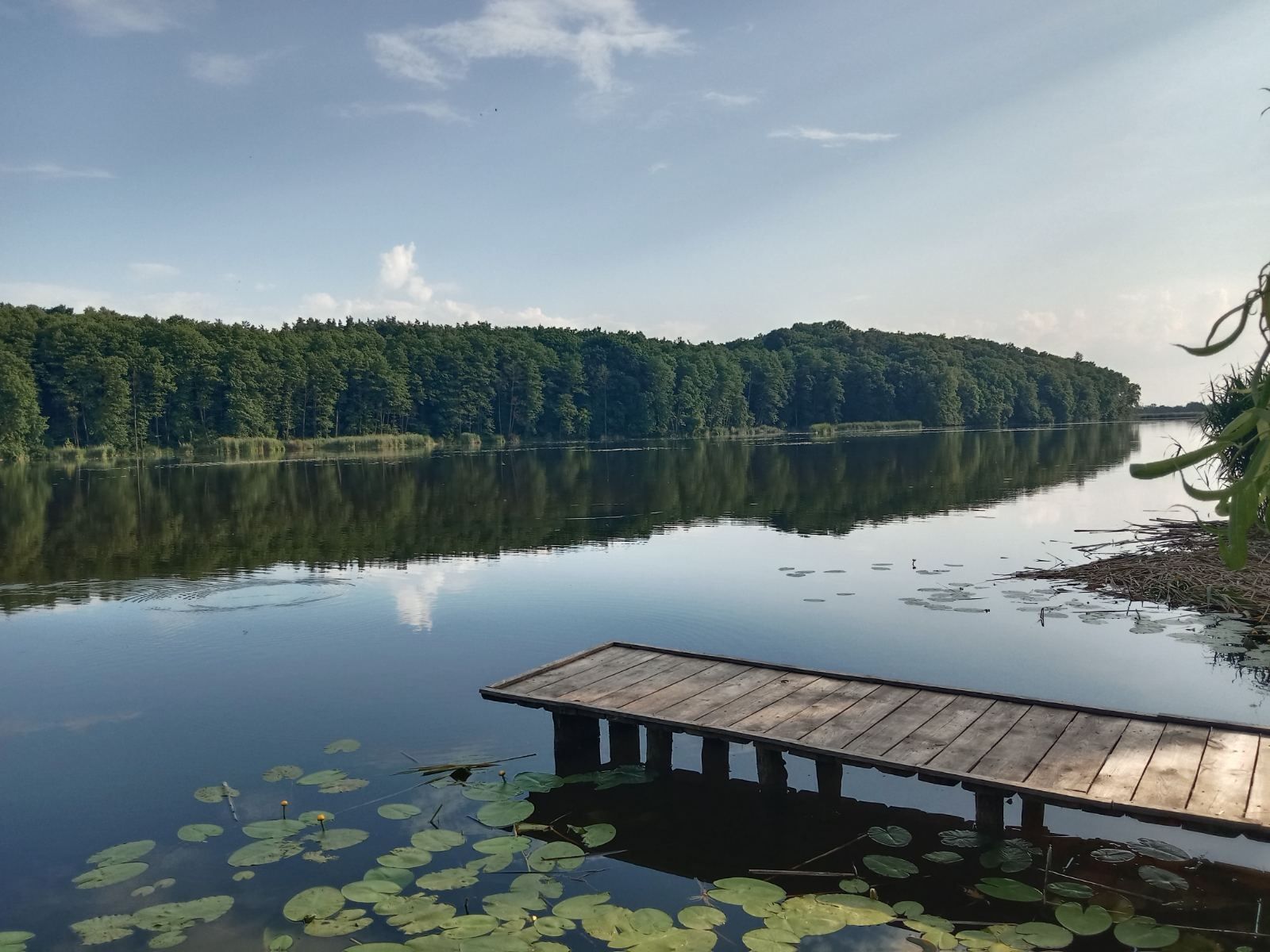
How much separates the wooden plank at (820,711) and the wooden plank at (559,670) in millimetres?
2473

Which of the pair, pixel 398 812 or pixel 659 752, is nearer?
pixel 398 812

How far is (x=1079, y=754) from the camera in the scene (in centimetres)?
722

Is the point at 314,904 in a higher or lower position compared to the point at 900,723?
lower

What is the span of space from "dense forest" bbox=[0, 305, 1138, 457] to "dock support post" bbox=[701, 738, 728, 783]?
78.9 metres

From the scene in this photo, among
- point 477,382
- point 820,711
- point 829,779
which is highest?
point 477,382

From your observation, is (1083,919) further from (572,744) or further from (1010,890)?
(572,744)

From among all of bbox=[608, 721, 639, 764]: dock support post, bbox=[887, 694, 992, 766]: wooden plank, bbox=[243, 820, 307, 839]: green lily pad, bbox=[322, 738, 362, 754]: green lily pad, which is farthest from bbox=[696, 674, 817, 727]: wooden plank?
bbox=[322, 738, 362, 754]: green lily pad

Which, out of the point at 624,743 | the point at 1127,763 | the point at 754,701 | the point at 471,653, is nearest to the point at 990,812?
the point at 1127,763

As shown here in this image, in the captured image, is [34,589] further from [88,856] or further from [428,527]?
[88,856]

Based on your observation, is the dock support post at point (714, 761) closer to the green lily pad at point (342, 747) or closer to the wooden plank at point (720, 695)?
the wooden plank at point (720, 695)

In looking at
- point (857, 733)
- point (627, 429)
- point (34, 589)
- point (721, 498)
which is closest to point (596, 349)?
point (627, 429)

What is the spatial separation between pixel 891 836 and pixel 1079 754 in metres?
1.51

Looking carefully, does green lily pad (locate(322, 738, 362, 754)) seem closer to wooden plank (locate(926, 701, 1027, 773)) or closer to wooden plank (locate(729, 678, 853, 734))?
wooden plank (locate(729, 678, 853, 734))

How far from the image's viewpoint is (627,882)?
22.3 ft
